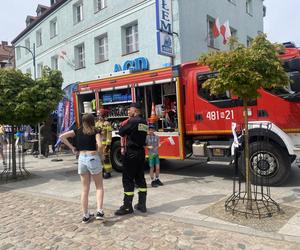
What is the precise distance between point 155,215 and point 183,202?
3.08 feet

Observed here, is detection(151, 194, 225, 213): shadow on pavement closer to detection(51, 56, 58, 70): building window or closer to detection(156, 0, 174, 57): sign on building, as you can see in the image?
detection(156, 0, 174, 57): sign on building

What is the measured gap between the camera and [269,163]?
788cm

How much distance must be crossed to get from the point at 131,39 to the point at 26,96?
9.52m

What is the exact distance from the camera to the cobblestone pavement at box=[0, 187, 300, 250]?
4766mm

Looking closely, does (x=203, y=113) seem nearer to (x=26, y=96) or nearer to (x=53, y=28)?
(x=26, y=96)

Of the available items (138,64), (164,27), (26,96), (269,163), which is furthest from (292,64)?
(138,64)

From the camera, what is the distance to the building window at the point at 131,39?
17961 millimetres

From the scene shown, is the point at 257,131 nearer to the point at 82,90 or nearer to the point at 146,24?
the point at 82,90

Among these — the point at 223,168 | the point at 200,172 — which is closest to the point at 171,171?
the point at 200,172

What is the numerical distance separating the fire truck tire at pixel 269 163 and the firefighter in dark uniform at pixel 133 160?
8.99 ft

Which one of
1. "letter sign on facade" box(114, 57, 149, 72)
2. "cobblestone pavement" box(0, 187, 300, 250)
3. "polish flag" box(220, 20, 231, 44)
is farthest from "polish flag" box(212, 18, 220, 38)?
"cobblestone pavement" box(0, 187, 300, 250)

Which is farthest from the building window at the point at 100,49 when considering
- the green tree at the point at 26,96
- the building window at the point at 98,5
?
the green tree at the point at 26,96

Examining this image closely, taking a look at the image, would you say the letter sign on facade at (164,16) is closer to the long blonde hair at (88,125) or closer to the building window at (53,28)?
the long blonde hair at (88,125)

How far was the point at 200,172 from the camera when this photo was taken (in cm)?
1013
